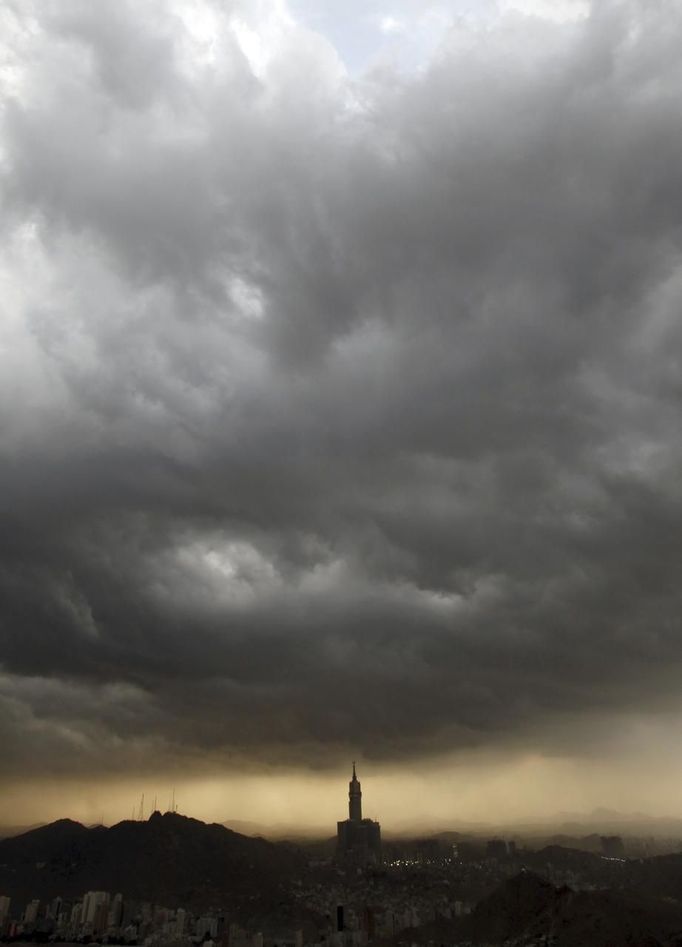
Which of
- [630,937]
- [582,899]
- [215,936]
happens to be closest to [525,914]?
[582,899]

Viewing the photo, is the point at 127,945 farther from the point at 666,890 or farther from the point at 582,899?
the point at 666,890

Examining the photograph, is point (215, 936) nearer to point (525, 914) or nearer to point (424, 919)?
point (424, 919)

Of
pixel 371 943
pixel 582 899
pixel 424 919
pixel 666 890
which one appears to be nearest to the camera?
pixel 582 899

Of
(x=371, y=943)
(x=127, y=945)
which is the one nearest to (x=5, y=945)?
(x=127, y=945)

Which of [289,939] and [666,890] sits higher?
[666,890]

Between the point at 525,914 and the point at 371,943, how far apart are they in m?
42.0

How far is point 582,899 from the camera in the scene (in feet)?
439

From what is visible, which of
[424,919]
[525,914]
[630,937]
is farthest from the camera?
[424,919]

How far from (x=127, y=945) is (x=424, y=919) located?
276 ft

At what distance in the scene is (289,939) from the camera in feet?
637

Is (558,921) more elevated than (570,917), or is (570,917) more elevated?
(570,917)

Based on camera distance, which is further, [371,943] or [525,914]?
[371,943]

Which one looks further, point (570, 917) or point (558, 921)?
point (558, 921)

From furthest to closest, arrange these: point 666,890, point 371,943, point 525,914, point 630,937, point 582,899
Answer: point 666,890, point 371,943, point 525,914, point 582,899, point 630,937
